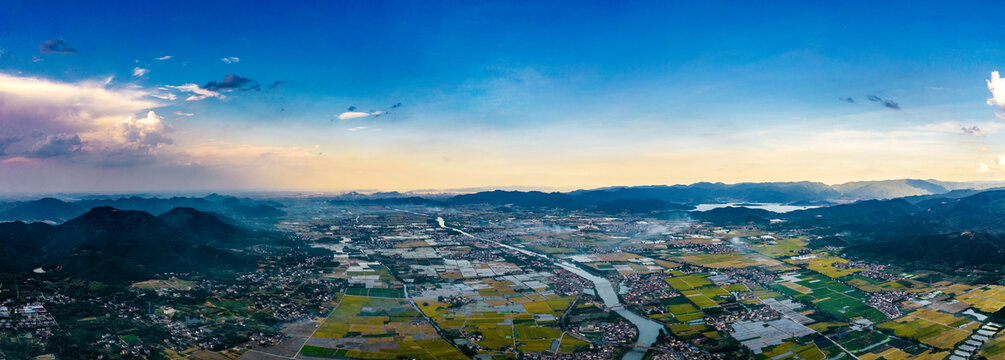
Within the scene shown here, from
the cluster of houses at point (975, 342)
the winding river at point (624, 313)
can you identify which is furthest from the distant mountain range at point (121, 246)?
the cluster of houses at point (975, 342)

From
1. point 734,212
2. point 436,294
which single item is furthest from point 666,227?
point 436,294

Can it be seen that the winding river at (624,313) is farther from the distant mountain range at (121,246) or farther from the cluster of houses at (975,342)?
the distant mountain range at (121,246)

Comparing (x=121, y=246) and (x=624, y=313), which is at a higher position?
(x=121, y=246)

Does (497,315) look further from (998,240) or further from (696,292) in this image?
(998,240)

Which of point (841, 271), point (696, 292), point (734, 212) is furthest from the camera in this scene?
point (734, 212)

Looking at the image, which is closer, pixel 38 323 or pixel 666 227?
pixel 38 323

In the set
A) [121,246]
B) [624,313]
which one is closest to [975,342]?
[624,313]

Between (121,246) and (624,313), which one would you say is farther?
(121,246)

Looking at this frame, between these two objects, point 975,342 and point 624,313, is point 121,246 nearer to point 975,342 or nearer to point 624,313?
point 624,313
